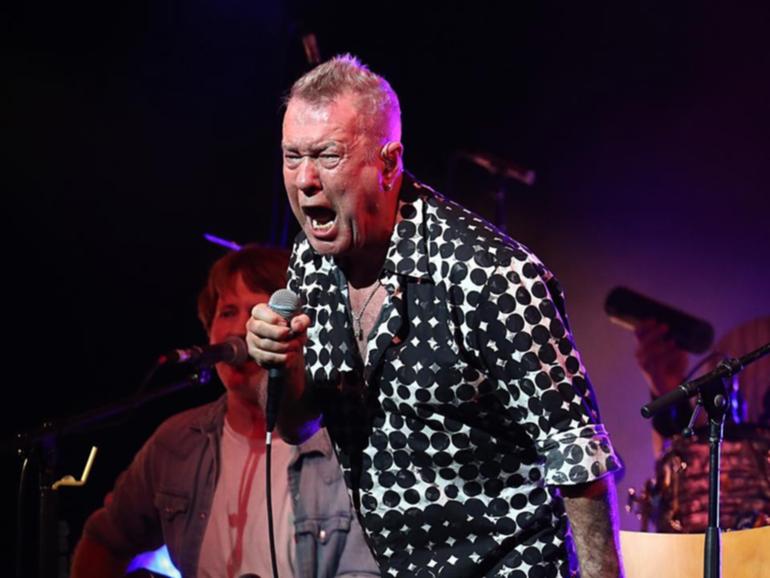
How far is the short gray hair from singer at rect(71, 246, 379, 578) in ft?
5.27

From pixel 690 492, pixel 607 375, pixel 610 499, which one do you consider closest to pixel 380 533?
pixel 610 499

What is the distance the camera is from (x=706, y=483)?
459 cm

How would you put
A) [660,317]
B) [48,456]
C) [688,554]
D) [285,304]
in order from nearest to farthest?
[285,304], [688,554], [48,456], [660,317]

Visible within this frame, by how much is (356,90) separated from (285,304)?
493 millimetres

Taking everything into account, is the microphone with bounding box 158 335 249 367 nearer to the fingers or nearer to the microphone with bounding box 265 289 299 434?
the microphone with bounding box 265 289 299 434

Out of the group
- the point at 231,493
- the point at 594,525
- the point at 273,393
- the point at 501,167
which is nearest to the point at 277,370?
the point at 273,393

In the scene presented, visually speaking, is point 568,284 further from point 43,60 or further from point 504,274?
point 504,274

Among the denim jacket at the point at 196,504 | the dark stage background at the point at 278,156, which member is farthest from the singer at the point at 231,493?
the dark stage background at the point at 278,156

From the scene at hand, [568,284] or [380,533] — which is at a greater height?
[568,284]

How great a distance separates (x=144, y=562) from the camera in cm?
438

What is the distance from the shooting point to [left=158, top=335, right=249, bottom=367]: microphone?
3.32m

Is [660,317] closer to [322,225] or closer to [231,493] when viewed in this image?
[231,493]

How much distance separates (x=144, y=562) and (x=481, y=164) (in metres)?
2.31

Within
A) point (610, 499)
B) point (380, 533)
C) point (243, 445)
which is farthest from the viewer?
point (243, 445)
